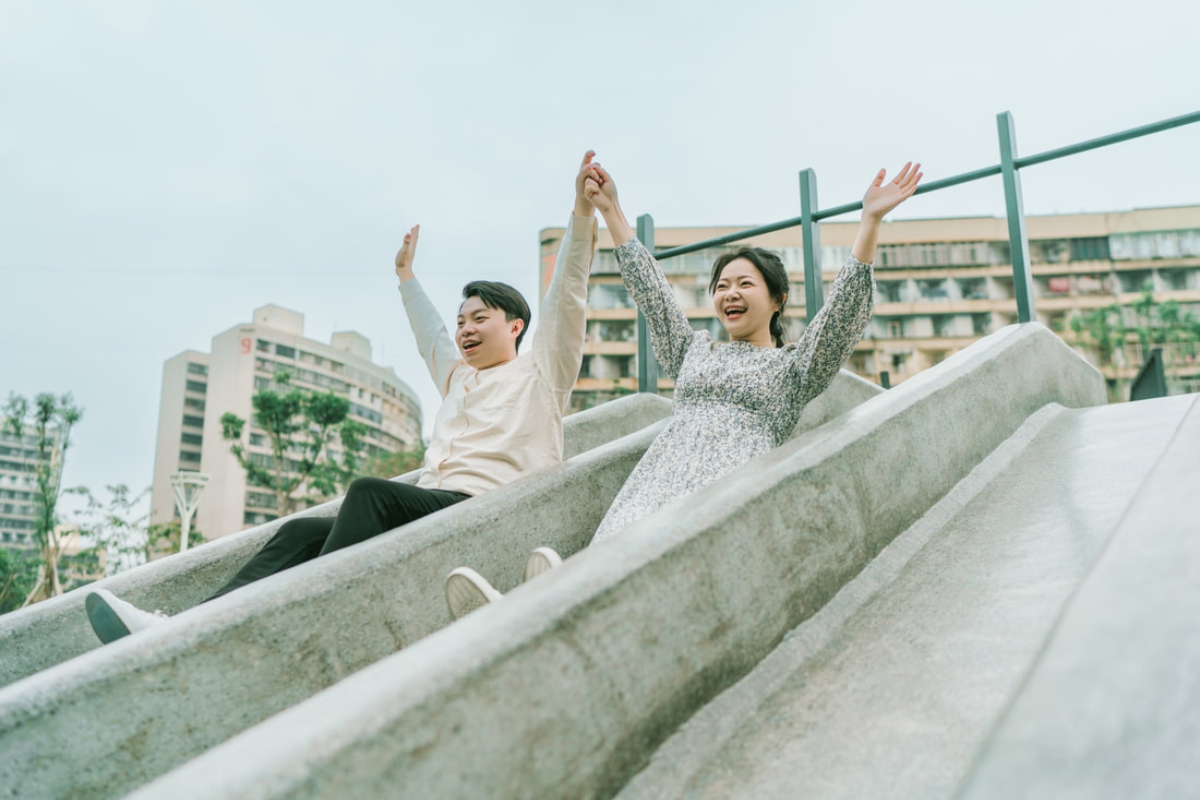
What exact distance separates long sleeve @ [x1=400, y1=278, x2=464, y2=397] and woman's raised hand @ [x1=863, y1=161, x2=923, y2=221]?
67.1 inches

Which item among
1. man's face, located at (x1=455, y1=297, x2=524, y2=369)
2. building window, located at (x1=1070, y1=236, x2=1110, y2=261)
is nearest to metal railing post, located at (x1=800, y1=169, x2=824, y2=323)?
man's face, located at (x1=455, y1=297, x2=524, y2=369)

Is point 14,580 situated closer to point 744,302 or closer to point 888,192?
point 744,302

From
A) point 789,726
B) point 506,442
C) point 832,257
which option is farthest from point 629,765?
point 832,257

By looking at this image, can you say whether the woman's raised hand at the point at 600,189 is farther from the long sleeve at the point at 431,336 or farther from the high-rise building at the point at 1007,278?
the high-rise building at the point at 1007,278

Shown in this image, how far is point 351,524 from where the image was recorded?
8.02 feet

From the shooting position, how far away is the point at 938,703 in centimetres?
141

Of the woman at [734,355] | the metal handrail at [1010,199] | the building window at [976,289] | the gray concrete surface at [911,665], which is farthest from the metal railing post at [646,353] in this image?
the building window at [976,289]

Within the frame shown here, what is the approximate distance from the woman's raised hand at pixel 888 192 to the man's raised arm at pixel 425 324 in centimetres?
172

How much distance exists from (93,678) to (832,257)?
4955 centimetres

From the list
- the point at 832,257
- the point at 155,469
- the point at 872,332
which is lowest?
the point at 155,469

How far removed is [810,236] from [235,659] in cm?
385

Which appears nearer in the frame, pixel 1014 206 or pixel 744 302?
pixel 744 302

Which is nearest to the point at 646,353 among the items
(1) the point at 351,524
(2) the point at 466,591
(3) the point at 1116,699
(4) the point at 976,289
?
(1) the point at 351,524

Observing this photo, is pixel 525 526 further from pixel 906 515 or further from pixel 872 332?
pixel 872 332
